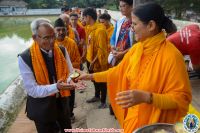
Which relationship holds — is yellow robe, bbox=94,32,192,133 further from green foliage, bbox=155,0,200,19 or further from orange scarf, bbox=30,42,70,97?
green foliage, bbox=155,0,200,19

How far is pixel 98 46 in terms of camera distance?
16.5 feet


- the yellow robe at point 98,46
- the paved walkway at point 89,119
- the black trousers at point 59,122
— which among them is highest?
the yellow robe at point 98,46

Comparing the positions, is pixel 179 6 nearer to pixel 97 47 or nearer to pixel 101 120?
pixel 97 47

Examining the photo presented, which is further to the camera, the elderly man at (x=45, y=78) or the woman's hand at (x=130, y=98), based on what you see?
the elderly man at (x=45, y=78)

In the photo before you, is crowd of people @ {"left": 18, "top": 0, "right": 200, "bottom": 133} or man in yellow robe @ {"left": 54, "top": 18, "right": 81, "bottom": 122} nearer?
crowd of people @ {"left": 18, "top": 0, "right": 200, "bottom": 133}

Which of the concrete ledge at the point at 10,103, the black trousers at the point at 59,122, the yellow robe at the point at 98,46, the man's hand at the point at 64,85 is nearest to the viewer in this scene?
the man's hand at the point at 64,85

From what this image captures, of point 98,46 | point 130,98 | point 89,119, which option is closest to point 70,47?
point 98,46

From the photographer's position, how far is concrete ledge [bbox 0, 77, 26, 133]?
4.65 m

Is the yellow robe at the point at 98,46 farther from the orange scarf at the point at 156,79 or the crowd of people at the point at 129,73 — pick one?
the orange scarf at the point at 156,79

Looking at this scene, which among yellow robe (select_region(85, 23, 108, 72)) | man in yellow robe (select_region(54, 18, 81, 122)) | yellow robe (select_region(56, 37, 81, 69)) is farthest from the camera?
yellow robe (select_region(85, 23, 108, 72))

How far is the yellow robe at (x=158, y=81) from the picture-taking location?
80.0 inches

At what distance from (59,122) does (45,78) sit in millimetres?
567

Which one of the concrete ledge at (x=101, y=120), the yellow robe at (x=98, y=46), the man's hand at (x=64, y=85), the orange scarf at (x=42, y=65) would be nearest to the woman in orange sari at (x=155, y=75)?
the man's hand at (x=64, y=85)

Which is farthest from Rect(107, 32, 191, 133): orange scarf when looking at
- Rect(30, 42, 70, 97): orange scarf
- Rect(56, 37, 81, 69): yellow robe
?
Rect(56, 37, 81, 69): yellow robe
